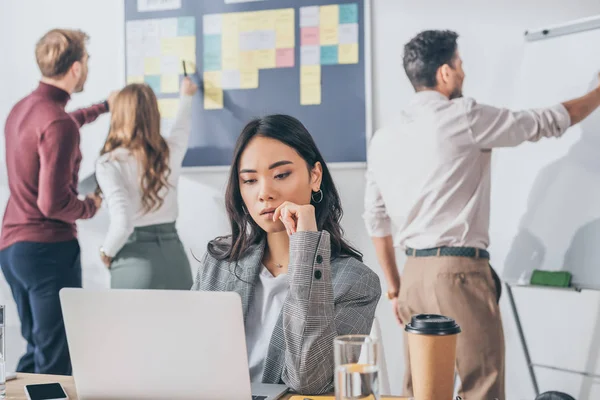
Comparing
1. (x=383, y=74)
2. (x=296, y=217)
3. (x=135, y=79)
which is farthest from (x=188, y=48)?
(x=296, y=217)

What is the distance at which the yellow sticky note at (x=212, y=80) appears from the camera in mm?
3316

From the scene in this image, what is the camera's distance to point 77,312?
4.09 ft

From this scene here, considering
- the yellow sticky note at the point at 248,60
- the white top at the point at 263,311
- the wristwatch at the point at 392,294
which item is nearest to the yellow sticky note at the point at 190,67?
the yellow sticky note at the point at 248,60

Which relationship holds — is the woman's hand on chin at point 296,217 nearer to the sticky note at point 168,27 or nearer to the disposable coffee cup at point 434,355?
the disposable coffee cup at point 434,355

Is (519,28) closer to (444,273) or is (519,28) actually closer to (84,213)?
(444,273)

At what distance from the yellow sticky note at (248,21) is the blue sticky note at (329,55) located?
34 cm

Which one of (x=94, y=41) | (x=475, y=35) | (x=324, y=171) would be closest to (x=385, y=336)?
(x=475, y=35)

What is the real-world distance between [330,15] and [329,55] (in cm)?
18

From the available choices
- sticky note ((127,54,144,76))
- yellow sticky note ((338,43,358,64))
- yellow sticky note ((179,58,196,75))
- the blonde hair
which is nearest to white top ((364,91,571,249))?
yellow sticky note ((338,43,358,64))

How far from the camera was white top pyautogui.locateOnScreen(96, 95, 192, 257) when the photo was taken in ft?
10.2

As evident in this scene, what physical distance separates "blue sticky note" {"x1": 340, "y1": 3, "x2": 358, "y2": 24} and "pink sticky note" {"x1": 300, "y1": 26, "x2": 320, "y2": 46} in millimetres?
125

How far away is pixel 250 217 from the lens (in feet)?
5.85

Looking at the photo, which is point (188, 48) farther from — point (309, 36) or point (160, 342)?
point (160, 342)

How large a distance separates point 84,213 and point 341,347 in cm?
236
